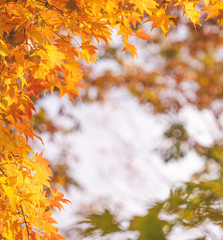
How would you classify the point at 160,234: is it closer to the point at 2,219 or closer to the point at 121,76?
the point at 2,219

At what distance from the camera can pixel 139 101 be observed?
8445mm

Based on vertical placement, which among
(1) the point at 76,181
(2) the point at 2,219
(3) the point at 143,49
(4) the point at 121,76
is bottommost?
(2) the point at 2,219

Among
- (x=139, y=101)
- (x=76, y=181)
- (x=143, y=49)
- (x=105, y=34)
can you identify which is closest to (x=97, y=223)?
(x=105, y=34)

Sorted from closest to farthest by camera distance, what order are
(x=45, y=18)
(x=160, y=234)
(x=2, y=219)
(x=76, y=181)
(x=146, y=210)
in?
(x=160, y=234) → (x=146, y=210) → (x=2, y=219) → (x=45, y=18) → (x=76, y=181)

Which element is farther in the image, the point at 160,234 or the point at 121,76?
the point at 121,76

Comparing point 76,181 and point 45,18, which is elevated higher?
point 76,181

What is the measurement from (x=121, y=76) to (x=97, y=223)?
7288mm

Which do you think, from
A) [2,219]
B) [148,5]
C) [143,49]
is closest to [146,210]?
[2,219]

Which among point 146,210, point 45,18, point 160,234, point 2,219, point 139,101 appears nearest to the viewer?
point 160,234

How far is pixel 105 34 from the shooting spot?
2.09 metres

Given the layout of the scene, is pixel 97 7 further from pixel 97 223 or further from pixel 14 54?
pixel 97 223

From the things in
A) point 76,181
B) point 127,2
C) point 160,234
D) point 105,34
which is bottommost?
point 160,234

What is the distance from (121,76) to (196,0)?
21.1 feet

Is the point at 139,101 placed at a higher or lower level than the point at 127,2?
higher
